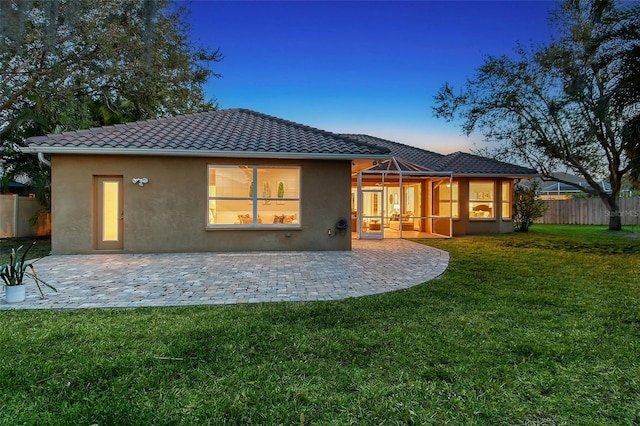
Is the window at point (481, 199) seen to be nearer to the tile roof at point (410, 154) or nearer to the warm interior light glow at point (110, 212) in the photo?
the tile roof at point (410, 154)

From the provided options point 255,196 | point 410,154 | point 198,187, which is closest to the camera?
point 198,187

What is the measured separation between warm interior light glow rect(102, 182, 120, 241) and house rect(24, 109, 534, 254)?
0.03 m

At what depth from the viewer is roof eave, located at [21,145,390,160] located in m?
9.08

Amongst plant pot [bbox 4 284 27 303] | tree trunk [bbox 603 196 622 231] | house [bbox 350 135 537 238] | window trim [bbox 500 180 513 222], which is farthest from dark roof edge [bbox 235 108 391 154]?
tree trunk [bbox 603 196 622 231]

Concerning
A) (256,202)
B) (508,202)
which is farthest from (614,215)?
(256,202)

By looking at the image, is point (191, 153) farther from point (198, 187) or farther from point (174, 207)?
point (174, 207)

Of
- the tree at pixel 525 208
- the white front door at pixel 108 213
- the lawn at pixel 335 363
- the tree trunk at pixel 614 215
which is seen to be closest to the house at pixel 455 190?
the tree at pixel 525 208

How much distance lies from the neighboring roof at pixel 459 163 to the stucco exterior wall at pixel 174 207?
5.30m

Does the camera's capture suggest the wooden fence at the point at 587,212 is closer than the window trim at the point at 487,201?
No

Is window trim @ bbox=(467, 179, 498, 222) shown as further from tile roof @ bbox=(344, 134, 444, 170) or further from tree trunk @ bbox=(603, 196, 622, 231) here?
tree trunk @ bbox=(603, 196, 622, 231)

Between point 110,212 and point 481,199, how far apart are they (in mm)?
15414

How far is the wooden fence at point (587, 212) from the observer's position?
20.9 m

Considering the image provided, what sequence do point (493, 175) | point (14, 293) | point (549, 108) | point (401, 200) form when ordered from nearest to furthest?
point (14, 293), point (401, 200), point (493, 175), point (549, 108)

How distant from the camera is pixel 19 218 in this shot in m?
13.9
